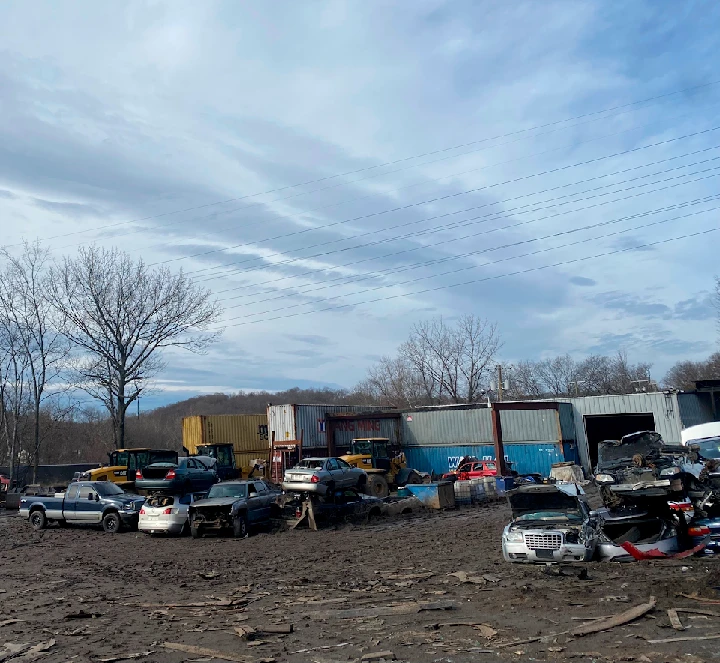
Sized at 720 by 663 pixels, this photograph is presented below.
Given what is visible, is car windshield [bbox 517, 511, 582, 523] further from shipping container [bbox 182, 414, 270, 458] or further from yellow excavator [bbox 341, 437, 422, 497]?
shipping container [bbox 182, 414, 270, 458]

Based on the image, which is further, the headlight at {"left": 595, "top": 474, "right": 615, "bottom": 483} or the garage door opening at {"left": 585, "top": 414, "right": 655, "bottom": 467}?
the garage door opening at {"left": 585, "top": 414, "right": 655, "bottom": 467}

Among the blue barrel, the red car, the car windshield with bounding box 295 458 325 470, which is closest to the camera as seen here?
the car windshield with bounding box 295 458 325 470

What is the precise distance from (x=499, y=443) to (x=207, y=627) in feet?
90.8

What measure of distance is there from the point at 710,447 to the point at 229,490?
13141 millimetres

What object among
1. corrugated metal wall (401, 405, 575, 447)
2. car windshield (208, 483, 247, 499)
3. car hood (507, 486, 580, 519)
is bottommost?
car hood (507, 486, 580, 519)

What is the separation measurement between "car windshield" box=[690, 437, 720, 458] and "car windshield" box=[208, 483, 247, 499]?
1241 centimetres

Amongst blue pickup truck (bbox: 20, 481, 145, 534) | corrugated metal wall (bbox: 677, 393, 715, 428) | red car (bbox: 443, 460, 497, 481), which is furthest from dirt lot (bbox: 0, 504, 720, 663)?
corrugated metal wall (bbox: 677, 393, 715, 428)

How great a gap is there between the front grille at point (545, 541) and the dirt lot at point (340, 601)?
0.41 meters

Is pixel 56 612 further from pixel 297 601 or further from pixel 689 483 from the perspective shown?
pixel 689 483

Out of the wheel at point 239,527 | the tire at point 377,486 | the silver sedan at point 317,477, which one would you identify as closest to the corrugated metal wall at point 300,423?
the tire at point 377,486

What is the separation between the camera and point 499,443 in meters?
34.6

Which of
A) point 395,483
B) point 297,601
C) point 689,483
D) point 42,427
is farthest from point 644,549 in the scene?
point 42,427

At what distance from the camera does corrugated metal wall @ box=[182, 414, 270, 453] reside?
4081 cm

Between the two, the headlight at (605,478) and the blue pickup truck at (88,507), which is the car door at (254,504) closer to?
the blue pickup truck at (88,507)
